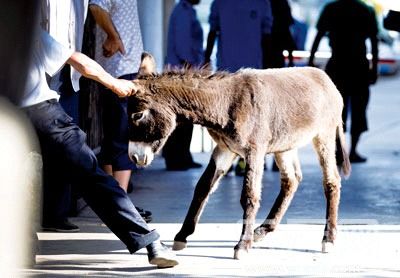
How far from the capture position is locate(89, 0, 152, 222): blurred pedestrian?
29.0 feet

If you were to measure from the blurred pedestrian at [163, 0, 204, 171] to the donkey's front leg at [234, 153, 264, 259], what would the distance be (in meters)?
4.29

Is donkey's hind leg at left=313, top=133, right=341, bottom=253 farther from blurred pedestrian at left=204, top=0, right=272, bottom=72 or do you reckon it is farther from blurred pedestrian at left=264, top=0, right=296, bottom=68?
blurred pedestrian at left=264, top=0, right=296, bottom=68

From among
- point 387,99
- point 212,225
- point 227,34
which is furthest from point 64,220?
point 387,99

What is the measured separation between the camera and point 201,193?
8219 millimetres

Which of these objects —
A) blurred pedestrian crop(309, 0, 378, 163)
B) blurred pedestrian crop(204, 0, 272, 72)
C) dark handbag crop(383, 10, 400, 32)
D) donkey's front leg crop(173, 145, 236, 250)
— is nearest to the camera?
donkey's front leg crop(173, 145, 236, 250)

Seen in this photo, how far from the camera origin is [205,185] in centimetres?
820

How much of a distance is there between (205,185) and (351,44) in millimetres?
5452

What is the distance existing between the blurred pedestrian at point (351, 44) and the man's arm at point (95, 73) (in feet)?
18.6

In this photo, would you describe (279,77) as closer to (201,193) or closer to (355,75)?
(201,193)

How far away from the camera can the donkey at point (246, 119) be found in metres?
7.68

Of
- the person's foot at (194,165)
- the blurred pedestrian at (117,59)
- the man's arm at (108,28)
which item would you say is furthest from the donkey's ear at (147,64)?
the person's foot at (194,165)

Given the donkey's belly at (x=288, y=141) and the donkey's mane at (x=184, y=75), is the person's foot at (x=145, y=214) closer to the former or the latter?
the donkey's belly at (x=288, y=141)

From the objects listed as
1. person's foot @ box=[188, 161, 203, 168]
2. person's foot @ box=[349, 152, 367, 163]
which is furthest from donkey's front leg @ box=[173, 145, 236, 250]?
person's foot @ box=[349, 152, 367, 163]

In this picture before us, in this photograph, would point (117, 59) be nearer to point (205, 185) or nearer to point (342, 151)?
point (205, 185)
